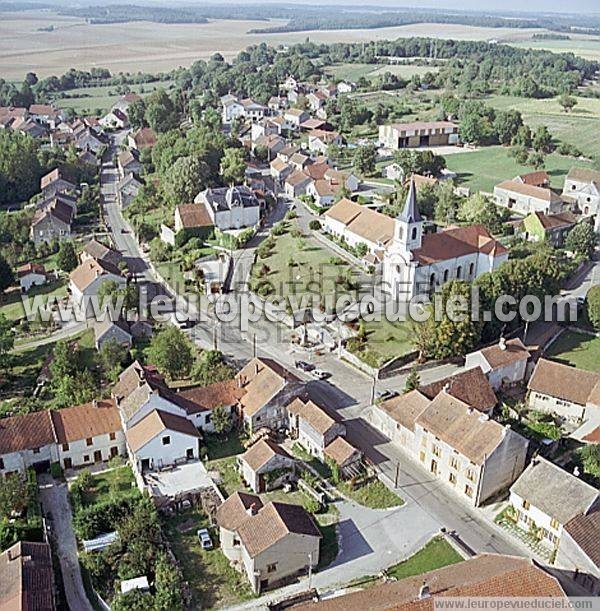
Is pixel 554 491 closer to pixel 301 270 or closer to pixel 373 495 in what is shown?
pixel 373 495

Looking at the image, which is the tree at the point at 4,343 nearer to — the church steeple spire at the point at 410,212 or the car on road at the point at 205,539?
the car on road at the point at 205,539

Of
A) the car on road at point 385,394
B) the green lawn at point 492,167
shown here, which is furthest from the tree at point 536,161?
the car on road at point 385,394

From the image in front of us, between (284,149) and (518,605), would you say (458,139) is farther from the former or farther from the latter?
(518,605)

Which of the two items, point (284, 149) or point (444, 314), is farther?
point (284, 149)

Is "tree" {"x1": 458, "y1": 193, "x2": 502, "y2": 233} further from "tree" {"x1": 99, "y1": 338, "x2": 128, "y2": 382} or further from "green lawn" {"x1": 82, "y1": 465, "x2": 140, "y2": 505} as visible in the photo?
"green lawn" {"x1": 82, "y1": 465, "x2": 140, "y2": 505}

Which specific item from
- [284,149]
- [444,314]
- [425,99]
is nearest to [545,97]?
[425,99]

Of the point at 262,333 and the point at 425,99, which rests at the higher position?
the point at 425,99
